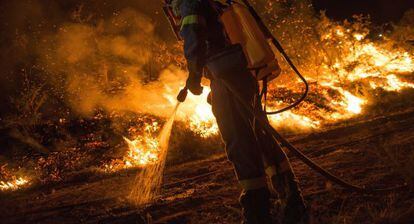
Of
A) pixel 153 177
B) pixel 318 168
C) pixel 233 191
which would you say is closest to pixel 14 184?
pixel 153 177

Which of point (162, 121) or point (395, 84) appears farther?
point (395, 84)

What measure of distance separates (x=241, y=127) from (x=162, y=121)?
5468 mm

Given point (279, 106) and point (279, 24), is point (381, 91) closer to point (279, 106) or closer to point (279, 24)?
point (279, 106)

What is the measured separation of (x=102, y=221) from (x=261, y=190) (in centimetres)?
187

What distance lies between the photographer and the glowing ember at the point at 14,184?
19.6 feet

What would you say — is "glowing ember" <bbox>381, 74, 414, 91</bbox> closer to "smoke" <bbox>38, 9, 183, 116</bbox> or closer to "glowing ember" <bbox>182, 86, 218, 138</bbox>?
"glowing ember" <bbox>182, 86, 218, 138</bbox>

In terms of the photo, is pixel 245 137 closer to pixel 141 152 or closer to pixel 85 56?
pixel 141 152

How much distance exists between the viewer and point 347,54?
31.0ft

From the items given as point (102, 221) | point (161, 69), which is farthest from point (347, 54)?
point (102, 221)

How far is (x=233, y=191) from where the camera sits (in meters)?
3.57

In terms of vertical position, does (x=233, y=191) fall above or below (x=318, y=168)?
below

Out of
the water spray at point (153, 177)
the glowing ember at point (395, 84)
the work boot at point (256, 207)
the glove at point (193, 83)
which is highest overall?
the glove at point (193, 83)

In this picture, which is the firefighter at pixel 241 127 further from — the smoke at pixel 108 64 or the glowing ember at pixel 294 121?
the smoke at pixel 108 64

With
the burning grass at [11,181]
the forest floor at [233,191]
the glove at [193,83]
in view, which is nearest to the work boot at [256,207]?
the forest floor at [233,191]
